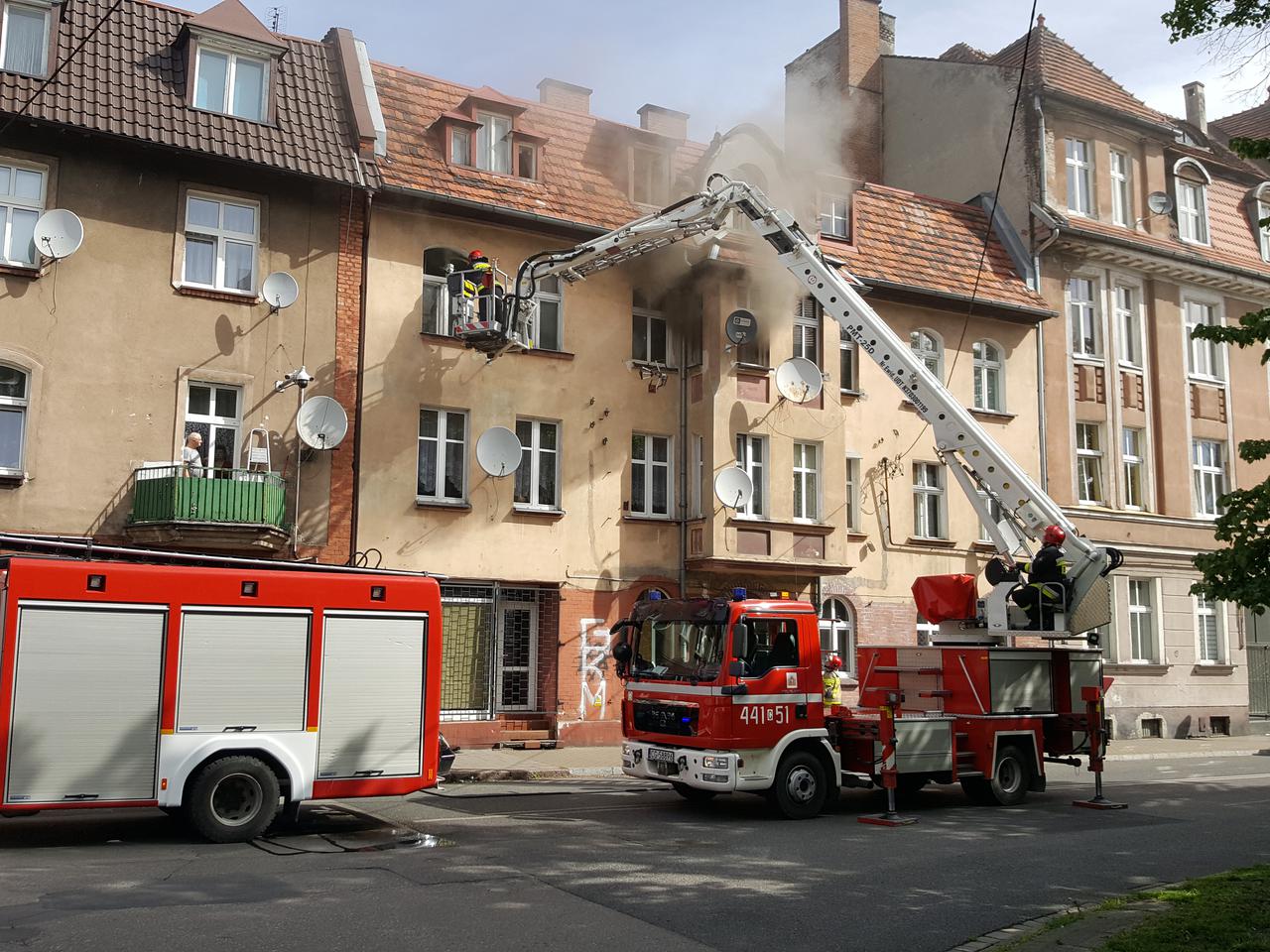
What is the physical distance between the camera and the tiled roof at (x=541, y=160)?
20.0 m

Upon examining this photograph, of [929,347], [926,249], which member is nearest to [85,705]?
[929,347]

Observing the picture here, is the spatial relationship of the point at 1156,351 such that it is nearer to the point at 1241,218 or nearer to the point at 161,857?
the point at 1241,218

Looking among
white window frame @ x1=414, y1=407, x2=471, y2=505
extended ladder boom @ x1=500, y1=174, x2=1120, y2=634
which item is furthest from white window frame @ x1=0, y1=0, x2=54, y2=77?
extended ladder boom @ x1=500, y1=174, x2=1120, y2=634

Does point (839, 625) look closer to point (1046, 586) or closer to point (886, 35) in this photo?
point (1046, 586)

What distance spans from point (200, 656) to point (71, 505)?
746cm

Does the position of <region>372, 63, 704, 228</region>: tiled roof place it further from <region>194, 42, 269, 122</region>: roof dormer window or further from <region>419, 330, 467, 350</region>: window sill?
<region>419, 330, 467, 350</region>: window sill

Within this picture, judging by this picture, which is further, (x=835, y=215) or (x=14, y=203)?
(x=835, y=215)

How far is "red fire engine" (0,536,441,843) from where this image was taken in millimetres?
9633

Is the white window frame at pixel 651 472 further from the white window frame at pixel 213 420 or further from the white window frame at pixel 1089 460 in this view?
the white window frame at pixel 1089 460

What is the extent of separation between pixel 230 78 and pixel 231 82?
0.07m

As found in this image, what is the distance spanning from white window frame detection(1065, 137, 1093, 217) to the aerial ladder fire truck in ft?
44.2

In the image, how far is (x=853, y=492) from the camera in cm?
2366

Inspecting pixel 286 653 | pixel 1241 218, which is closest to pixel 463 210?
pixel 286 653

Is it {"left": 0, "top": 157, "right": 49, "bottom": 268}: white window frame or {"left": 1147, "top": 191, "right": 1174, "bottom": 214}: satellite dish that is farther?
{"left": 1147, "top": 191, "right": 1174, "bottom": 214}: satellite dish
